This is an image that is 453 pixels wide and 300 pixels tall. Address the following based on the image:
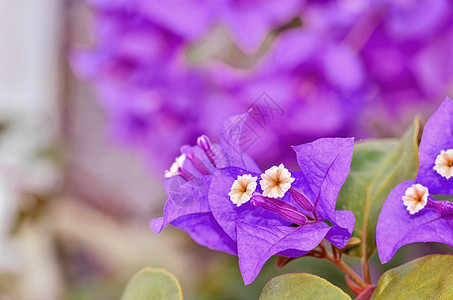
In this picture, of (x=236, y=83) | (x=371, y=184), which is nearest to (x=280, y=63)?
(x=236, y=83)

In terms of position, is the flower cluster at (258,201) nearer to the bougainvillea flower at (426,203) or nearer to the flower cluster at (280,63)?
the bougainvillea flower at (426,203)

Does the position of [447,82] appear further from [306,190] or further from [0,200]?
[0,200]

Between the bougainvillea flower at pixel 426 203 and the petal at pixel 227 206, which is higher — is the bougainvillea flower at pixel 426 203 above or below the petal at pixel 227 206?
below

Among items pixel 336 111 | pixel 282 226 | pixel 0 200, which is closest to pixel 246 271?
pixel 282 226

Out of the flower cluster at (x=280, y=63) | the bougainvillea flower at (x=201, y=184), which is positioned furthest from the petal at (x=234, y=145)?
the flower cluster at (x=280, y=63)

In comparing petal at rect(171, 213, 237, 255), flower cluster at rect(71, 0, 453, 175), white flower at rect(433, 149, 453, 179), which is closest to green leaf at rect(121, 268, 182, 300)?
petal at rect(171, 213, 237, 255)

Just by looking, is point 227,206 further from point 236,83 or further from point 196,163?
point 236,83

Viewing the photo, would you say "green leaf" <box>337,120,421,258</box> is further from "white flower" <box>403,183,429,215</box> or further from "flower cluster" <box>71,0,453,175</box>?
"flower cluster" <box>71,0,453,175</box>
